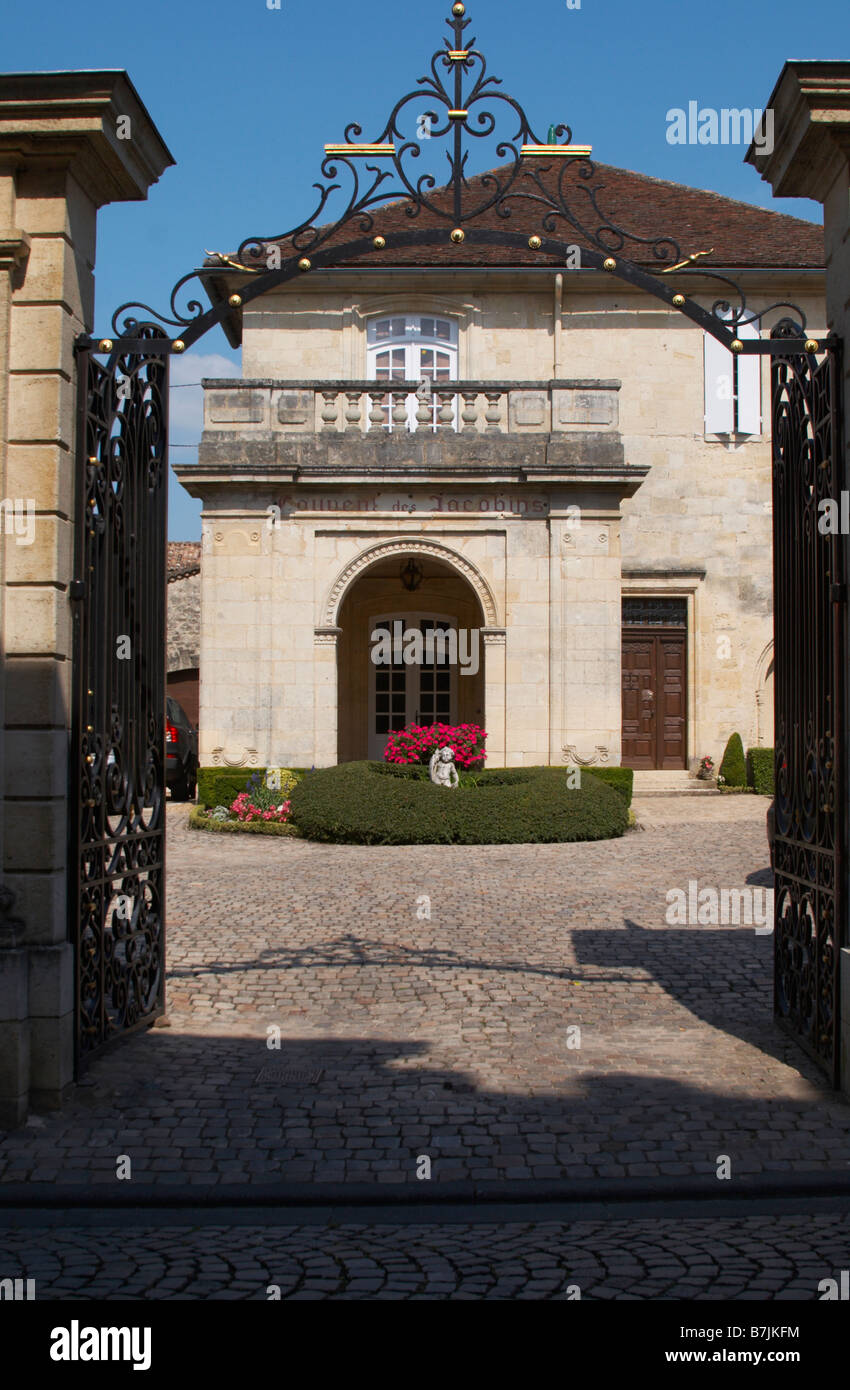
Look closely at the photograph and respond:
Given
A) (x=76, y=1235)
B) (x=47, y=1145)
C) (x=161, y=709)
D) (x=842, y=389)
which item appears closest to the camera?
(x=76, y=1235)

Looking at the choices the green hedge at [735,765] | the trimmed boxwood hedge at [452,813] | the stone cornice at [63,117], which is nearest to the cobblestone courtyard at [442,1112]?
the stone cornice at [63,117]

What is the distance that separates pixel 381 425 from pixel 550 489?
8.93 ft

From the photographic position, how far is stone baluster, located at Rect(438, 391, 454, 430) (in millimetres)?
17359

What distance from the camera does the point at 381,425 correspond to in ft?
57.2

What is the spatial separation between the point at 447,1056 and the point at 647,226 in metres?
19.5

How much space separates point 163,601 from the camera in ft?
21.1

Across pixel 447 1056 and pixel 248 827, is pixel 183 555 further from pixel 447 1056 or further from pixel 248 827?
pixel 447 1056

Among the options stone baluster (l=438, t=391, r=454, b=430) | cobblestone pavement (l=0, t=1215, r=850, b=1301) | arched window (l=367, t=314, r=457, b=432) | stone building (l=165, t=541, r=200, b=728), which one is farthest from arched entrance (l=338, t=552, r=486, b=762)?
cobblestone pavement (l=0, t=1215, r=850, b=1301)

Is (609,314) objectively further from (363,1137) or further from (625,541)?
(363,1137)

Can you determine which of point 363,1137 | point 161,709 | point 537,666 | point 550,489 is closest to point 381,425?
point 550,489

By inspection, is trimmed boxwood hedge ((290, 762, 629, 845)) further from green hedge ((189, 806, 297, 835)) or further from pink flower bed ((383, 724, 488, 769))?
pink flower bed ((383, 724, 488, 769))

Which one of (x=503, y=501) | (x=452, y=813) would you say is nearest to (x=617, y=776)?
(x=452, y=813)

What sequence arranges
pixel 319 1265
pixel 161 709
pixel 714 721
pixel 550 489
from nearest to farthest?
1. pixel 319 1265
2. pixel 161 709
3. pixel 550 489
4. pixel 714 721

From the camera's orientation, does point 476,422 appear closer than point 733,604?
Yes
